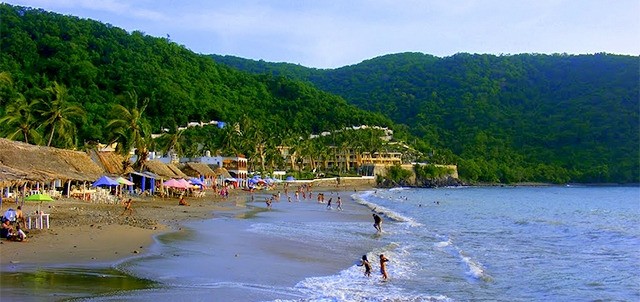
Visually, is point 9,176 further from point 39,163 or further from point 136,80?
point 136,80

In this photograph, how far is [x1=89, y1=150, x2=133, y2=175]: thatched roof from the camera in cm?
3714

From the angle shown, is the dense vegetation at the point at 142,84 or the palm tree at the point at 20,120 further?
the dense vegetation at the point at 142,84

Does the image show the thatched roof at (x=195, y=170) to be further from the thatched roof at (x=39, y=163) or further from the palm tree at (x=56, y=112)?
the thatched roof at (x=39, y=163)

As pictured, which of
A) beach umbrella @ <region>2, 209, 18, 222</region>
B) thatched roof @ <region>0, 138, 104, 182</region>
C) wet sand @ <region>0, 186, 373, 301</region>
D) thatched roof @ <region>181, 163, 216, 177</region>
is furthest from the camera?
thatched roof @ <region>181, 163, 216, 177</region>

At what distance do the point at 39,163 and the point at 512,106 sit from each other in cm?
14750

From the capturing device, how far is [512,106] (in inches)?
6250

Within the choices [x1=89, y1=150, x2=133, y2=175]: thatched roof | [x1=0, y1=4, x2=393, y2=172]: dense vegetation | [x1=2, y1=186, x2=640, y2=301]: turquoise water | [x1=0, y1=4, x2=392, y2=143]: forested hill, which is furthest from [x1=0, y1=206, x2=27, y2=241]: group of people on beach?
[x1=0, y1=4, x2=392, y2=143]: forested hill

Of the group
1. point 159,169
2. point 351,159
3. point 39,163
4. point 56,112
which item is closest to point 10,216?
point 39,163

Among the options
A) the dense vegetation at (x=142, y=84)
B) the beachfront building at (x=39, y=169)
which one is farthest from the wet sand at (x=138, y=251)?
the dense vegetation at (x=142, y=84)

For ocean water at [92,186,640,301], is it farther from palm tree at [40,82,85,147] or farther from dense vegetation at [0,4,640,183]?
dense vegetation at [0,4,640,183]

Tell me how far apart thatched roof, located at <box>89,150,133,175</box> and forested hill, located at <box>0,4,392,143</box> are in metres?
23.8

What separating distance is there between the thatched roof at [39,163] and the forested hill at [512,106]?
329 feet

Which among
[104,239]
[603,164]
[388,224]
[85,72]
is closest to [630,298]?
[104,239]

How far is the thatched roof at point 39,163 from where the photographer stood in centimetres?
2191
